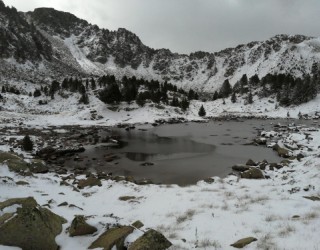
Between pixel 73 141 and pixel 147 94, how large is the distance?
6274 cm

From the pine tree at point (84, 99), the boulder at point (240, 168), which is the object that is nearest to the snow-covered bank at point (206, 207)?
the boulder at point (240, 168)

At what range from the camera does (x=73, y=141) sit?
50062 millimetres

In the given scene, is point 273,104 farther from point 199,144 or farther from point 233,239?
point 233,239

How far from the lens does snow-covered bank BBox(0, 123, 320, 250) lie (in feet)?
32.8

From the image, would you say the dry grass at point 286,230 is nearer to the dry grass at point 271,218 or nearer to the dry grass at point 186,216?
the dry grass at point 271,218

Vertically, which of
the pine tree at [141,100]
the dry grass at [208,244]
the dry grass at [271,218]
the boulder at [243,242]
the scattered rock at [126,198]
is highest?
the pine tree at [141,100]

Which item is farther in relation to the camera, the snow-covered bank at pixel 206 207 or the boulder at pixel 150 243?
the snow-covered bank at pixel 206 207

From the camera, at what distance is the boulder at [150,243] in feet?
27.8

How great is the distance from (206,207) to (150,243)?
24.2 feet

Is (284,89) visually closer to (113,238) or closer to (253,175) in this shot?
(253,175)

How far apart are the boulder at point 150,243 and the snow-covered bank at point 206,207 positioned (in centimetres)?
42

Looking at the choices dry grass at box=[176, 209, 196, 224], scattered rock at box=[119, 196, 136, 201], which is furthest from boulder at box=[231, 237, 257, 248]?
scattered rock at box=[119, 196, 136, 201]

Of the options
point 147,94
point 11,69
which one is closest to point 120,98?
point 147,94

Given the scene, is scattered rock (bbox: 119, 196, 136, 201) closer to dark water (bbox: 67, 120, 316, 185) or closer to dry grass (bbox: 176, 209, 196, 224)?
dry grass (bbox: 176, 209, 196, 224)
